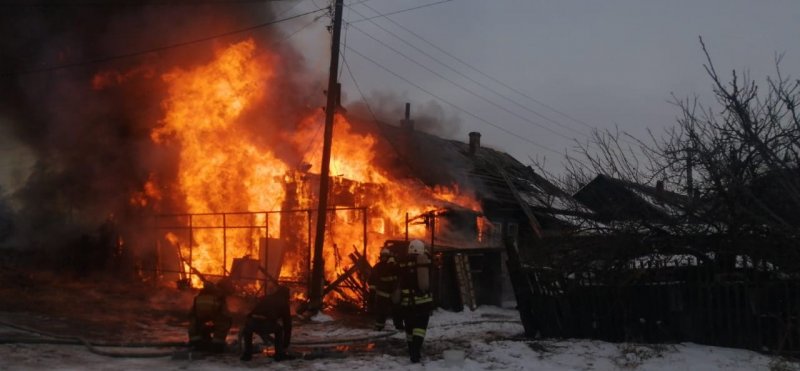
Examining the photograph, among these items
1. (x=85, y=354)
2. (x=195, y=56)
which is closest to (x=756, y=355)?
(x=85, y=354)

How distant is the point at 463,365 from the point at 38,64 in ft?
52.5

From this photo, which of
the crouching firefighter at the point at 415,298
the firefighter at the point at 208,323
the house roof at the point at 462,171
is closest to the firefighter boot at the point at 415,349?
the crouching firefighter at the point at 415,298

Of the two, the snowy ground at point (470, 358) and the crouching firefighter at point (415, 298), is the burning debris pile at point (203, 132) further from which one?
the crouching firefighter at point (415, 298)

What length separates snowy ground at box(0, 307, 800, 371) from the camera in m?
7.68

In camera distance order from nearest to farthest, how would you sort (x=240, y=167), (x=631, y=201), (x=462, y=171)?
(x=631, y=201), (x=240, y=167), (x=462, y=171)

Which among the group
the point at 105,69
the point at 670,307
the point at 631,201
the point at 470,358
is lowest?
the point at 470,358

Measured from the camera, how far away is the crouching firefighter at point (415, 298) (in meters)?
8.31

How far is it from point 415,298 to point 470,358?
1064 millimetres

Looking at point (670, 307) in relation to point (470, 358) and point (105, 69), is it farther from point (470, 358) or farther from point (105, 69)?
point (105, 69)

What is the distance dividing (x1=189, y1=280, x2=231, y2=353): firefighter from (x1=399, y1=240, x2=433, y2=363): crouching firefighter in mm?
2387

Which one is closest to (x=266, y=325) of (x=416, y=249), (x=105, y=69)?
(x=416, y=249)

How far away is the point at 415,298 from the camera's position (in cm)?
854

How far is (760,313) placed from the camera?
27.0 ft

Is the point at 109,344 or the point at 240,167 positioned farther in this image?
the point at 240,167
